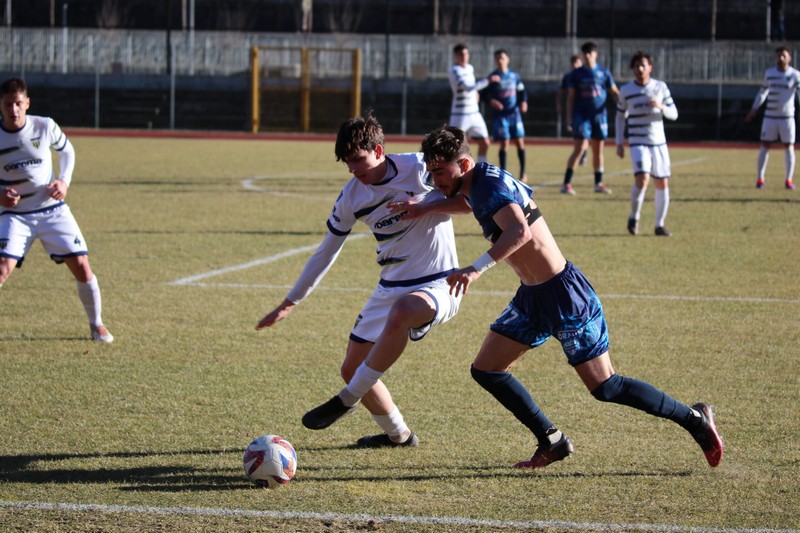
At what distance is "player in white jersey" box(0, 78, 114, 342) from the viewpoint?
773 centimetres

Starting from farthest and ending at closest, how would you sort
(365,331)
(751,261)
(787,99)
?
(787,99) < (751,261) < (365,331)

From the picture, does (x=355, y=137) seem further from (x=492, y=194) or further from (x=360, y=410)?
(x=360, y=410)

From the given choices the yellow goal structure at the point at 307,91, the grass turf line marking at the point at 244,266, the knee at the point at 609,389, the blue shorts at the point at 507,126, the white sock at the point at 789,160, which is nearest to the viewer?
the knee at the point at 609,389

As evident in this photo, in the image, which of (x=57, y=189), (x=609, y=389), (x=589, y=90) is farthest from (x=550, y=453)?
(x=589, y=90)

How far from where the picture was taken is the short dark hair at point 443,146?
16.6 ft

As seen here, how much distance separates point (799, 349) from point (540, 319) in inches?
135

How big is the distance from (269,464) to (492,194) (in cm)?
160

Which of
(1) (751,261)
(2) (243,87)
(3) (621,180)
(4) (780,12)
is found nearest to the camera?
(1) (751,261)

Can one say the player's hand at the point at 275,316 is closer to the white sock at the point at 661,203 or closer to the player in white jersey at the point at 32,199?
the player in white jersey at the point at 32,199

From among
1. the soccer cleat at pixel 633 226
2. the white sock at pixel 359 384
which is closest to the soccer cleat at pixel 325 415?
the white sock at pixel 359 384

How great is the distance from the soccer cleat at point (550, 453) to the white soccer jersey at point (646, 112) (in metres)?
8.69

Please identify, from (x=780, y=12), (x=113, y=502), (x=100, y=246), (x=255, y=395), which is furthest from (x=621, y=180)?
(x=780, y=12)

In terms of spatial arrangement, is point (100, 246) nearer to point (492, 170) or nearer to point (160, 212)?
point (160, 212)

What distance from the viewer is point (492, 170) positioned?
5.12m
